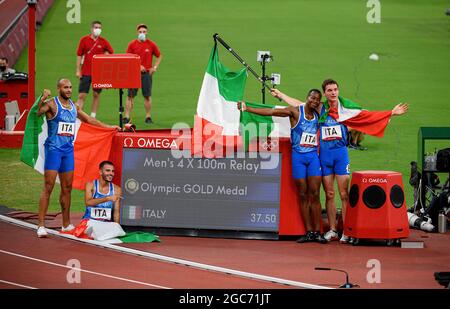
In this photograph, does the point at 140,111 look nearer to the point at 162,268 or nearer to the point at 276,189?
the point at 276,189

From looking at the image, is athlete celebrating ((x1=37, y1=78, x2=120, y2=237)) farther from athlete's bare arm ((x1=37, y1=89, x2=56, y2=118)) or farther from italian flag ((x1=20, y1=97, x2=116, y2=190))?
italian flag ((x1=20, y1=97, x2=116, y2=190))

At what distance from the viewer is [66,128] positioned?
53.9 feet

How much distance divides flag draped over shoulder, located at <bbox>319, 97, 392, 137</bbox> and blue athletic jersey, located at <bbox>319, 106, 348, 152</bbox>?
0.07 metres

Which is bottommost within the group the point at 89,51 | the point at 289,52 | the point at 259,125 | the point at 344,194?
the point at 344,194

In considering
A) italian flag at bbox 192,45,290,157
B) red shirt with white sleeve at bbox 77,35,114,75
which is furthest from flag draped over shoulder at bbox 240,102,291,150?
red shirt with white sleeve at bbox 77,35,114,75

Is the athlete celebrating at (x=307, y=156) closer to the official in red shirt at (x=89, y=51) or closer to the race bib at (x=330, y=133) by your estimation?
the race bib at (x=330, y=133)

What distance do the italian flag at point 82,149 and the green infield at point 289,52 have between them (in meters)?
2.15

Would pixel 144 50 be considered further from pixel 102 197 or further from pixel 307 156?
pixel 307 156

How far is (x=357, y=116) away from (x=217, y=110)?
2076 mm

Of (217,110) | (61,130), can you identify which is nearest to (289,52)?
(217,110)

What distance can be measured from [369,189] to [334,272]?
2021 millimetres

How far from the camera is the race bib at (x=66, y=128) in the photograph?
16.4 metres

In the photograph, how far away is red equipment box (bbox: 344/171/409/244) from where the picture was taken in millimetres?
16172

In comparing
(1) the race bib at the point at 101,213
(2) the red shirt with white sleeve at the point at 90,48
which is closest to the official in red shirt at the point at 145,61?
(2) the red shirt with white sleeve at the point at 90,48
